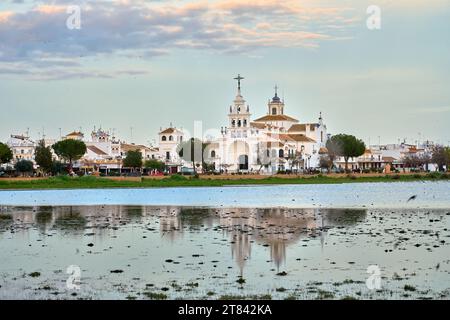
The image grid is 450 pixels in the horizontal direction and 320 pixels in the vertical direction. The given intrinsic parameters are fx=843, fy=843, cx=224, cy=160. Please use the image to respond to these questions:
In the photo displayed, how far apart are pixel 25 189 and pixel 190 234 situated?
223 feet

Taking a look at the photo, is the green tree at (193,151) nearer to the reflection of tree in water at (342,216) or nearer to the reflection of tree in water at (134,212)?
the reflection of tree in water at (134,212)

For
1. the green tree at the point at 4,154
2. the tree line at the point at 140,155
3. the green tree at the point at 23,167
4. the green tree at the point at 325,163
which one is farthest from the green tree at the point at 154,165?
the green tree at the point at 325,163

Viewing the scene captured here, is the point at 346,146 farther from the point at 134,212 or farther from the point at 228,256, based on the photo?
the point at 228,256

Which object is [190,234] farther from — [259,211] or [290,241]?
[259,211]

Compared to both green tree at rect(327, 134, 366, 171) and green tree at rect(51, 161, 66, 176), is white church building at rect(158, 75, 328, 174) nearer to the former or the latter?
green tree at rect(327, 134, 366, 171)

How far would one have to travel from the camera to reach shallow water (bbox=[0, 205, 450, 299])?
66.3ft

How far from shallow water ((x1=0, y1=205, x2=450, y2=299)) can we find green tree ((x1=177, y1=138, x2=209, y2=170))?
423ft

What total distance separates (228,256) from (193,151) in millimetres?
147834

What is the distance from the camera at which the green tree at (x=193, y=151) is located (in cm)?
17312

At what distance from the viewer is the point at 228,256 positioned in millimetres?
26266

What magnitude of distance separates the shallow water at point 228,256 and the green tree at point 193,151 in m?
129
